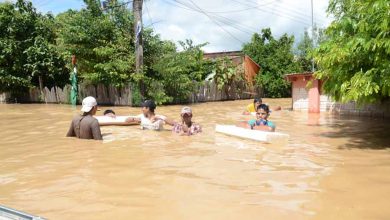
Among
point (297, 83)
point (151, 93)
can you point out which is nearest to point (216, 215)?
point (297, 83)

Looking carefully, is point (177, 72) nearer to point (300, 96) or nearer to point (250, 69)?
point (300, 96)

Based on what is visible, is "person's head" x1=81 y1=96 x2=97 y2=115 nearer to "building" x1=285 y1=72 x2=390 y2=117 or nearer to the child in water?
the child in water

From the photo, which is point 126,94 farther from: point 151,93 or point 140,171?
point 140,171

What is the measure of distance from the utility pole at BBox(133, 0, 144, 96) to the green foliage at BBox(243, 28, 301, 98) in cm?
1380

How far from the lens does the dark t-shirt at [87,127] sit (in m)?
8.38

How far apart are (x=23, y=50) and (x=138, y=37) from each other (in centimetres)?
906

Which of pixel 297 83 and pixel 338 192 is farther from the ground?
pixel 297 83

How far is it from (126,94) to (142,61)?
7.04 ft

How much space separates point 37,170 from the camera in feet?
21.1

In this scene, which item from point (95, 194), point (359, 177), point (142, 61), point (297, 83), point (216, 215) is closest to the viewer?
point (216, 215)

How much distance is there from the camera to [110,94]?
23609mm

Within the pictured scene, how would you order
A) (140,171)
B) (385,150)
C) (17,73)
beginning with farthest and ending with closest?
1. (17,73)
2. (385,150)
3. (140,171)

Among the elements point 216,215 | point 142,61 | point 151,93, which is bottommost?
point 216,215

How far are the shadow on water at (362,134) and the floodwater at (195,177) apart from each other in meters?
0.05
